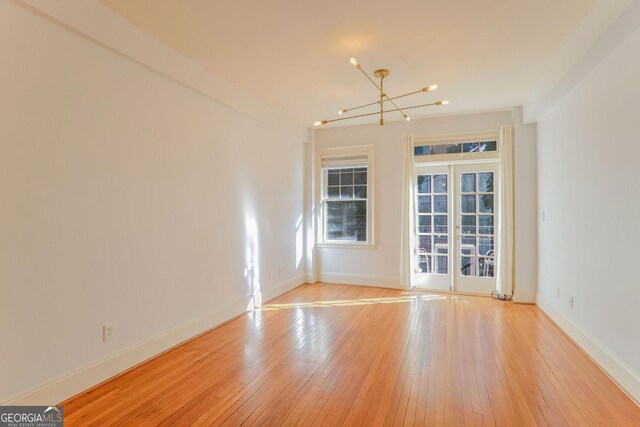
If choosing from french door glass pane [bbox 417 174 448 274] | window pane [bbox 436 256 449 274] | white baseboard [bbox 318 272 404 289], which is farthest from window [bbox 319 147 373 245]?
window pane [bbox 436 256 449 274]

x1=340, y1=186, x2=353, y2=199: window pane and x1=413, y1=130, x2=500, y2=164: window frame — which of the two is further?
x1=340, y1=186, x2=353, y2=199: window pane

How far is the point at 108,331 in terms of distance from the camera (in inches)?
101

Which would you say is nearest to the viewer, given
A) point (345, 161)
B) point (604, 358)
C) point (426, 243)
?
point (604, 358)

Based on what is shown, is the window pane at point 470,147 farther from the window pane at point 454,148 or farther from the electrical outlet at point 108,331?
the electrical outlet at point 108,331

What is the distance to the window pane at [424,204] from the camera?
550cm

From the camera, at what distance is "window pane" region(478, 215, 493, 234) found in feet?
Result: 16.9

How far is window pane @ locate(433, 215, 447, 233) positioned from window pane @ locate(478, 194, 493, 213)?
54 cm

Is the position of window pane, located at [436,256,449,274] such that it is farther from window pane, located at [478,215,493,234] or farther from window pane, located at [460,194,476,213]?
window pane, located at [460,194,476,213]

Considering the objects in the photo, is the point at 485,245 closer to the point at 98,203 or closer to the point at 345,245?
the point at 345,245

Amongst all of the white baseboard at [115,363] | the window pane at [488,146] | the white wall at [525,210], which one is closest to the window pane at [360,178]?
the window pane at [488,146]

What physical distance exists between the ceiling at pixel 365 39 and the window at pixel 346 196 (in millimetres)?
1724

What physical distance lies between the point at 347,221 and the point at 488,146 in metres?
2.55

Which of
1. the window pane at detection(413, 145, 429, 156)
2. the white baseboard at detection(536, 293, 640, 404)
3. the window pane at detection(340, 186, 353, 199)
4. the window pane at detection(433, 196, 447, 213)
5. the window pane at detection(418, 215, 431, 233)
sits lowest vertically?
the white baseboard at detection(536, 293, 640, 404)

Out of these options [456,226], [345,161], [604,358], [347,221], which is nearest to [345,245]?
[347,221]
